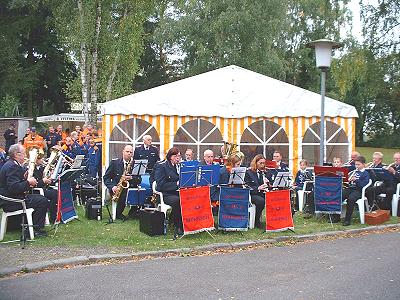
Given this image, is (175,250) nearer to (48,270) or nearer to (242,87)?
(48,270)

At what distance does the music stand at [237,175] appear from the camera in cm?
1027

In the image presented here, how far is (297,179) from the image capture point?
45.0 ft

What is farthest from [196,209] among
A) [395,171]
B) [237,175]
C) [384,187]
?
[395,171]

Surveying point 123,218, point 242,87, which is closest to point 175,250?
point 123,218

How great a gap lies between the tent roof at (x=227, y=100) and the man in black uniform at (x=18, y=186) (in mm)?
5668

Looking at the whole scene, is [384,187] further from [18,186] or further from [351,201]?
[18,186]

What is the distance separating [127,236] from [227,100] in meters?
7.13

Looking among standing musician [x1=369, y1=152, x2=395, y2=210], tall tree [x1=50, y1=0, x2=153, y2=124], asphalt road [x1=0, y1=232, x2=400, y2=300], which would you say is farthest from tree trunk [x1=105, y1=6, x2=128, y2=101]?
asphalt road [x1=0, y1=232, x2=400, y2=300]

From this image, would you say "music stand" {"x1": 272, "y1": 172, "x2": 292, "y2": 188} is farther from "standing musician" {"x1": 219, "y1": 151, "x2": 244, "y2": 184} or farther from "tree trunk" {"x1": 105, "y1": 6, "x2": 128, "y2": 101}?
"tree trunk" {"x1": 105, "y1": 6, "x2": 128, "y2": 101}

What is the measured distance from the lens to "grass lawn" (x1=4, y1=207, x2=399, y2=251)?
29.6 ft

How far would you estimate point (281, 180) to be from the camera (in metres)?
10.7

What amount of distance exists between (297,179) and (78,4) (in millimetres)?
15502

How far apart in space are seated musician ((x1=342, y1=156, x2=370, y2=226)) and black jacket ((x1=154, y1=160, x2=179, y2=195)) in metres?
3.87

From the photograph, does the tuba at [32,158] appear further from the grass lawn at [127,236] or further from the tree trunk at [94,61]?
the tree trunk at [94,61]
